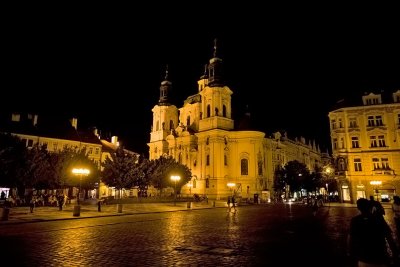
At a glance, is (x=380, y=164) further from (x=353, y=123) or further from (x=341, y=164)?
(x=353, y=123)

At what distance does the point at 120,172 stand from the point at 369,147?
116 feet

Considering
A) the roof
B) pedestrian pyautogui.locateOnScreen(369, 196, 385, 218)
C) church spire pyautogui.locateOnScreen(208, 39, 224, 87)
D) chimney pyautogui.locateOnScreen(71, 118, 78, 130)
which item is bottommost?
pedestrian pyautogui.locateOnScreen(369, 196, 385, 218)

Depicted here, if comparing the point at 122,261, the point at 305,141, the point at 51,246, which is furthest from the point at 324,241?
the point at 305,141

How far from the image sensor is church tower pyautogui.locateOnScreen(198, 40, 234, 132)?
2621 inches

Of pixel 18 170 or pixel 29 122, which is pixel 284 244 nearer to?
pixel 18 170

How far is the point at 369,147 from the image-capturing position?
45.0 metres

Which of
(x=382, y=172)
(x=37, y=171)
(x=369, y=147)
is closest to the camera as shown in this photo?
(x=37, y=171)

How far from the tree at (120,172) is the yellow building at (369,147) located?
29899 mm

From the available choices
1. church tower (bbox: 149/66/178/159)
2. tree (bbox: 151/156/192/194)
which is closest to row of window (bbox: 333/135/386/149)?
tree (bbox: 151/156/192/194)

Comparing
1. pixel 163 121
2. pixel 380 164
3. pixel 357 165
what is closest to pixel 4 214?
pixel 357 165

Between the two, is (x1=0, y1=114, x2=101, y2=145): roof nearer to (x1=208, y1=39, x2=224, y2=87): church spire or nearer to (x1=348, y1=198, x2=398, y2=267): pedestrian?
(x1=208, y1=39, x2=224, y2=87): church spire

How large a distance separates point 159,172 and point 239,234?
39677 millimetres

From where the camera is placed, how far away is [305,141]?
10925cm

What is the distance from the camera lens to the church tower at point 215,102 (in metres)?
66.6
